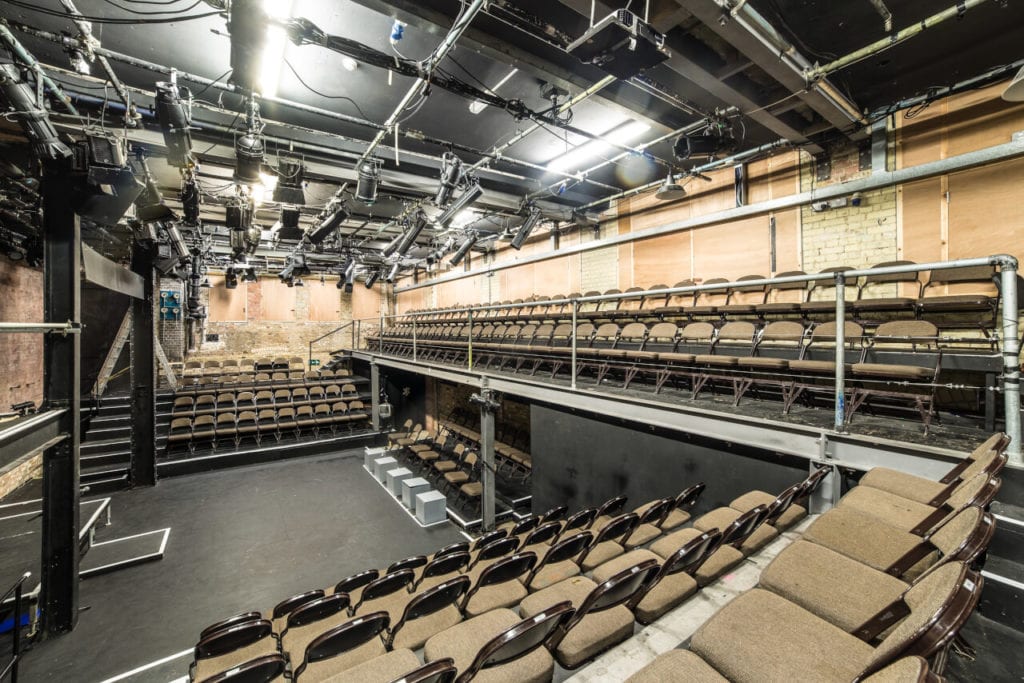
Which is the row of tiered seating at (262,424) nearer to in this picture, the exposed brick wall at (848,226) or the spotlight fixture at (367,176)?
the spotlight fixture at (367,176)

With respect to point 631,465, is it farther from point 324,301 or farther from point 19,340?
point 324,301

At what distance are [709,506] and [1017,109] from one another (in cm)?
502

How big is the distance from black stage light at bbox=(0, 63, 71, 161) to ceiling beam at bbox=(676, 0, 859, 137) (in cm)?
Result: 490

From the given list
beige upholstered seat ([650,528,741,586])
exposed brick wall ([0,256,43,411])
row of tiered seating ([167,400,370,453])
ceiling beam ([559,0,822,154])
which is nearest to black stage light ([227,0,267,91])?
ceiling beam ([559,0,822,154])

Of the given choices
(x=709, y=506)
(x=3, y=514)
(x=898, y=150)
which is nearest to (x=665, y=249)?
(x=898, y=150)

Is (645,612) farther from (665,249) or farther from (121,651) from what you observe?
(665,249)

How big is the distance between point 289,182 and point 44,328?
3.01 metres

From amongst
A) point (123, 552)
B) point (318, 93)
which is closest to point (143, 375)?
point (123, 552)

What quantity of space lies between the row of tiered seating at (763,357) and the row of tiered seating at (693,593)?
3.87 feet

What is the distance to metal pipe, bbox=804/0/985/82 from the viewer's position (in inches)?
126

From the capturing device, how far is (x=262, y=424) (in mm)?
9688

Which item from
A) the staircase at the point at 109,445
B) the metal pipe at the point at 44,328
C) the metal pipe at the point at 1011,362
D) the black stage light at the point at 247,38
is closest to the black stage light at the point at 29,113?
the metal pipe at the point at 44,328

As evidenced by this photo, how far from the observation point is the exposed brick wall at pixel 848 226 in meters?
5.11

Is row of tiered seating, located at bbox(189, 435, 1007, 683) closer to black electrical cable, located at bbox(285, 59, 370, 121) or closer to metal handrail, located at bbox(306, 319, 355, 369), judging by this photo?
black electrical cable, located at bbox(285, 59, 370, 121)
